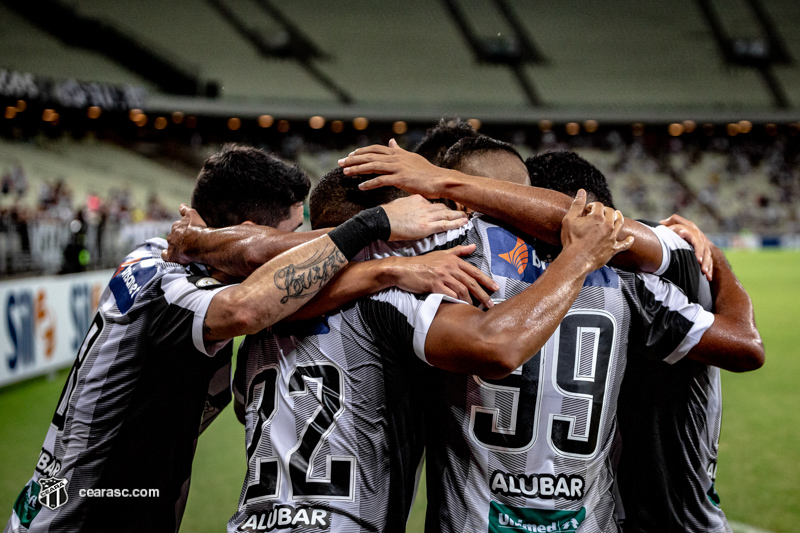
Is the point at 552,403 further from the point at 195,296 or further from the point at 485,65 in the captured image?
the point at 485,65

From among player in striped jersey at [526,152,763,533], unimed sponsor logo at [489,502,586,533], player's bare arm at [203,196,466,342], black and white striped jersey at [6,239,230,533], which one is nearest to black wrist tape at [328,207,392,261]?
player's bare arm at [203,196,466,342]

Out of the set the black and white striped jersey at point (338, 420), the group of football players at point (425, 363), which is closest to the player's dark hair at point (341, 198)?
the group of football players at point (425, 363)

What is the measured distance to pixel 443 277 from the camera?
1881 millimetres

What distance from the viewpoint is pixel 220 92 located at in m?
32.6

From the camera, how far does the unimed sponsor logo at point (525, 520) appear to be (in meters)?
1.87

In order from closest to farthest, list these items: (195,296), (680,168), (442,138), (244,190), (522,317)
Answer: (522,317), (195,296), (244,190), (442,138), (680,168)

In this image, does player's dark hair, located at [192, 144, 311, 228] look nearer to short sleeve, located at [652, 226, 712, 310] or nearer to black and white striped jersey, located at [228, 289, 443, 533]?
black and white striped jersey, located at [228, 289, 443, 533]

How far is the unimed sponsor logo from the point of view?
187 cm

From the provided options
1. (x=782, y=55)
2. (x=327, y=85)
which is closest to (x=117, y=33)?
(x=327, y=85)

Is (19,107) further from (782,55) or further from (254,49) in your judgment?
(782,55)

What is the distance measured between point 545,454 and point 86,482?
5.51ft

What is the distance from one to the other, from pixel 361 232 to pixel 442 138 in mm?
978

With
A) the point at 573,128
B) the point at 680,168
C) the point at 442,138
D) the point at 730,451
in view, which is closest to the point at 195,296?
the point at 442,138

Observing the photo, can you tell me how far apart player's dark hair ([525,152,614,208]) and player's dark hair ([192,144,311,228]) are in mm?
1093
